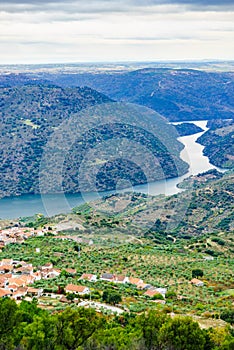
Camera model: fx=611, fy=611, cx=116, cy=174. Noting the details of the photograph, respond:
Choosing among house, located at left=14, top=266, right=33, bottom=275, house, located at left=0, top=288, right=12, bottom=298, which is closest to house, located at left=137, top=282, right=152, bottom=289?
house, located at left=14, top=266, right=33, bottom=275

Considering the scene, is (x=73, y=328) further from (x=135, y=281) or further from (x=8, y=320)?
(x=135, y=281)

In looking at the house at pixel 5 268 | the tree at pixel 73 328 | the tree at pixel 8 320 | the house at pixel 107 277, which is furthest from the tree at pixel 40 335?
the house at pixel 5 268

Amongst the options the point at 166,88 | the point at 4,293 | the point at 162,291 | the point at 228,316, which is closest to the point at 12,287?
the point at 4,293

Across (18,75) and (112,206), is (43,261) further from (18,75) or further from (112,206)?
(18,75)

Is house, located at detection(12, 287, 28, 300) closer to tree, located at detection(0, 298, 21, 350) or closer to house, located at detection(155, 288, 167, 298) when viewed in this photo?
house, located at detection(155, 288, 167, 298)

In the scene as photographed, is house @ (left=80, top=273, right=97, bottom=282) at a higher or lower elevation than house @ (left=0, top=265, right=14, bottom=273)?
higher

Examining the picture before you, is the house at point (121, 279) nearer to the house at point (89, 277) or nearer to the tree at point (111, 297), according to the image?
the house at point (89, 277)

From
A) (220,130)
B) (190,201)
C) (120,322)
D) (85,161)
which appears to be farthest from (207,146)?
(120,322)
